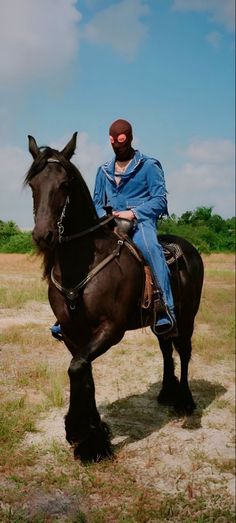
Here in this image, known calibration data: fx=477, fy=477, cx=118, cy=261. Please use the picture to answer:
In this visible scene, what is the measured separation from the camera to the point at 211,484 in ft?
14.7

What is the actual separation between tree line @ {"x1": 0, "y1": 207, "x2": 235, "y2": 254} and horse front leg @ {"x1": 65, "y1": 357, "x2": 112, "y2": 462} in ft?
31.1

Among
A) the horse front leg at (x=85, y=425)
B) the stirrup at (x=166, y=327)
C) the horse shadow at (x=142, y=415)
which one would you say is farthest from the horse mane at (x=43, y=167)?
the horse shadow at (x=142, y=415)

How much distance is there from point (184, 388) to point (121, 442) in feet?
A: 4.69

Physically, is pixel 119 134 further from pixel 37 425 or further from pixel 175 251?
pixel 37 425

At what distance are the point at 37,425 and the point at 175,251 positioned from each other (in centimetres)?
265

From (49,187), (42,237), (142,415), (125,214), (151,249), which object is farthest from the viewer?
(142,415)

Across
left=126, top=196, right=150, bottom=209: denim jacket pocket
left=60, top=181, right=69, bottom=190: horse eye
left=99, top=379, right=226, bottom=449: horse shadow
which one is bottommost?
left=99, top=379, right=226, bottom=449: horse shadow

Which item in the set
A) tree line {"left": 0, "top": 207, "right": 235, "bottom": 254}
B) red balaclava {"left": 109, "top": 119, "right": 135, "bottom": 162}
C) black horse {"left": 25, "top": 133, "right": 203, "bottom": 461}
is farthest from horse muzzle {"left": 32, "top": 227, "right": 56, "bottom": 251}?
tree line {"left": 0, "top": 207, "right": 235, "bottom": 254}

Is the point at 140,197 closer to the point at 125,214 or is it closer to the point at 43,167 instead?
the point at 125,214

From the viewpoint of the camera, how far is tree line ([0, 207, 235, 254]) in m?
14.8

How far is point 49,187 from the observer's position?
12.4 feet

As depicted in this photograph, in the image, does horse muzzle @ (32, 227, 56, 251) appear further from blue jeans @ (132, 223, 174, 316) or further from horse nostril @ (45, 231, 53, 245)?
blue jeans @ (132, 223, 174, 316)

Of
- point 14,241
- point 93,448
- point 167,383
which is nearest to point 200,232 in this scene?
point 14,241

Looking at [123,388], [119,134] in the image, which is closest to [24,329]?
[123,388]
